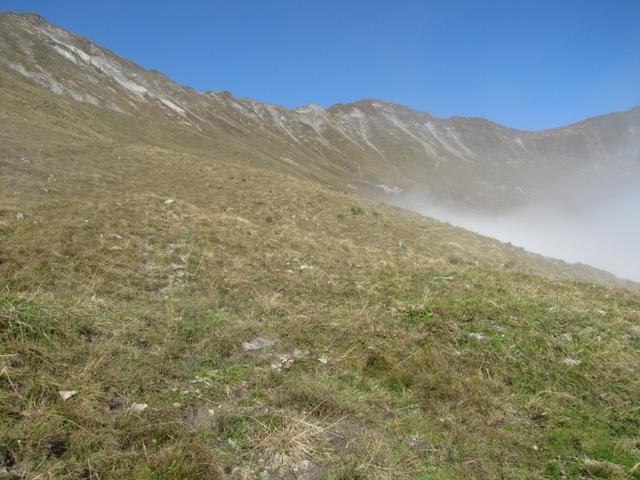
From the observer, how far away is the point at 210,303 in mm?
8961

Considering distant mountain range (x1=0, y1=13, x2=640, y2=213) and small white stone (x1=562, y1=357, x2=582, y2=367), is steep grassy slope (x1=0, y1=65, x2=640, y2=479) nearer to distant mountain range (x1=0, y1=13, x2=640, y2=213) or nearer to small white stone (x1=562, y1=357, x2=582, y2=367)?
small white stone (x1=562, y1=357, x2=582, y2=367)

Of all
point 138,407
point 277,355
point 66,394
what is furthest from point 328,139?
point 66,394

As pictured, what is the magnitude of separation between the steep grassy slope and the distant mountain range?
4145 cm

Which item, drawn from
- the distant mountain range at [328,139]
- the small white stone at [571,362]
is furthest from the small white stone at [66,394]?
the distant mountain range at [328,139]

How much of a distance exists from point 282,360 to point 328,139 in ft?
490

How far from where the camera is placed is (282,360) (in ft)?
23.3

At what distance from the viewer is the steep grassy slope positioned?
479cm

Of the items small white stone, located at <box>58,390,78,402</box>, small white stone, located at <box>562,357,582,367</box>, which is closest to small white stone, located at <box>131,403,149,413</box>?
small white stone, located at <box>58,390,78,402</box>

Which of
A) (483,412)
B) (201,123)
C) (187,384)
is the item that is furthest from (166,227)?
(201,123)

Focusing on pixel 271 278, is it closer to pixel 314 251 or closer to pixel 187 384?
pixel 314 251

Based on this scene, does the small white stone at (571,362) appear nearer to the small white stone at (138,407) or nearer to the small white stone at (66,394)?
the small white stone at (138,407)

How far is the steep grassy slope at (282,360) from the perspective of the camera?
4.79 m

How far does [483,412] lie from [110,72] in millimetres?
94955

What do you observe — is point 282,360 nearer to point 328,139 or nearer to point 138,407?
point 138,407
